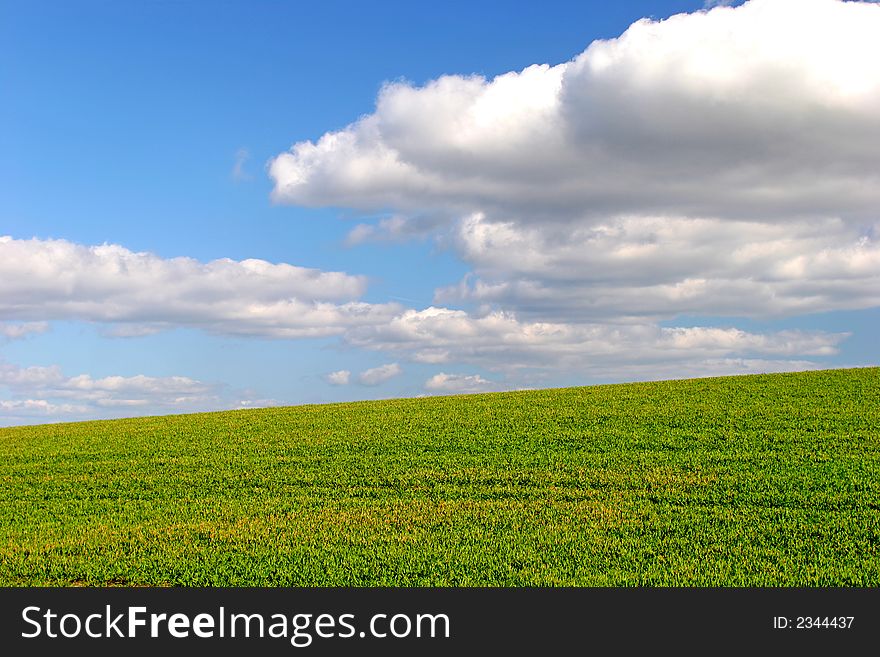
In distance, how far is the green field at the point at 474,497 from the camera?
41.1 feet

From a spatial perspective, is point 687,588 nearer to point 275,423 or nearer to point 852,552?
point 852,552

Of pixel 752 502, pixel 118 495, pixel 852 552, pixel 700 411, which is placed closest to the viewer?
pixel 852 552

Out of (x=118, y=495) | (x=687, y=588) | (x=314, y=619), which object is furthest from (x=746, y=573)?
(x=118, y=495)

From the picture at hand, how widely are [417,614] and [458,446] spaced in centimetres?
1414

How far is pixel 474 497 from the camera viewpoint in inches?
703

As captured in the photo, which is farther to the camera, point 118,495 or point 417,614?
point 118,495

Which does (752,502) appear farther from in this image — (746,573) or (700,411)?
(700,411)

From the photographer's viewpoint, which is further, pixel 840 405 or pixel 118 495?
pixel 840 405

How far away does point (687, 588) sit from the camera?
11148mm

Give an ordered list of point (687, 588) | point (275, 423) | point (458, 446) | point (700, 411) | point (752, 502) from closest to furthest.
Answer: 1. point (687, 588)
2. point (752, 502)
3. point (458, 446)
4. point (700, 411)
5. point (275, 423)

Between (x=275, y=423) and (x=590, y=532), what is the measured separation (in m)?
20.3

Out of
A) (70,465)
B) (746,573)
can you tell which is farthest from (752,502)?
(70,465)

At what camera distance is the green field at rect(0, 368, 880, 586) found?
1253 centimetres

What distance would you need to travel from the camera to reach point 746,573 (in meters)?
11.8
